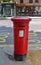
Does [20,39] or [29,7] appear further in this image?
[29,7]

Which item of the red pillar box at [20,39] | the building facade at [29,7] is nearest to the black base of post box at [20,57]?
the red pillar box at [20,39]

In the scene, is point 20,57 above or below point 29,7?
above

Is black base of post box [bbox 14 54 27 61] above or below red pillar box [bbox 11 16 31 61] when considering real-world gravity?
below

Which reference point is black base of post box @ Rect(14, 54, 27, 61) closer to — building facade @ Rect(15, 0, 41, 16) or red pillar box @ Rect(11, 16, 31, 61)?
red pillar box @ Rect(11, 16, 31, 61)

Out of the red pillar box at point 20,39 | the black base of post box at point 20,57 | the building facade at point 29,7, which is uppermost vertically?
the red pillar box at point 20,39

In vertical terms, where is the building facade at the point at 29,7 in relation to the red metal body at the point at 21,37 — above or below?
below

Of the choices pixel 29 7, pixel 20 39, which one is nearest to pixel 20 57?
pixel 20 39

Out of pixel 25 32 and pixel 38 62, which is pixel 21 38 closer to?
pixel 25 32

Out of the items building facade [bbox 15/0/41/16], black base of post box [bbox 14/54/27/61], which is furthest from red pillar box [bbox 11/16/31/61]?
building facade [bbox 15/0/41/16]

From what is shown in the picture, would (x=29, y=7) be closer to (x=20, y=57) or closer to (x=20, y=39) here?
(x=20, y=39)

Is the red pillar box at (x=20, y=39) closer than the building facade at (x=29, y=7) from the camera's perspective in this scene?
Yes

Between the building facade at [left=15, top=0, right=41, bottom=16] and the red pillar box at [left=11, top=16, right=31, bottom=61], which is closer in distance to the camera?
the red pillar box at [left=11, top=16, right=31, bottom=61]

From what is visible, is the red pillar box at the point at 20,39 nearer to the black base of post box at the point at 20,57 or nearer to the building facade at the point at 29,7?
the black base of post box at the point at 20,57

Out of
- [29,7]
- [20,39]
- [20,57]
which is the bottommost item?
[29,7]
